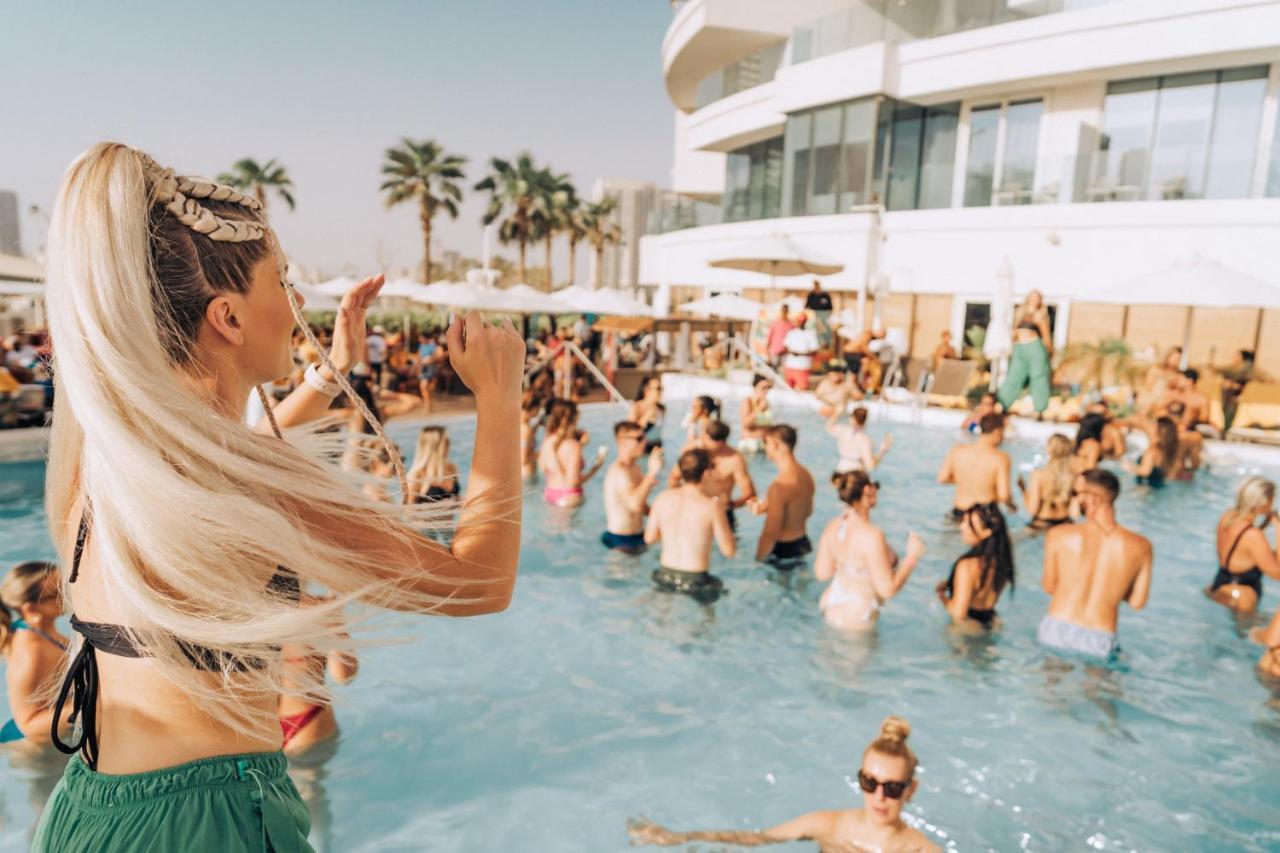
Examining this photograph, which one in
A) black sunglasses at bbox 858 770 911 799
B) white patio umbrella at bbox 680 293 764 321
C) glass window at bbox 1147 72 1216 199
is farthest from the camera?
white patio umbrella at bbox 680 293 764 321

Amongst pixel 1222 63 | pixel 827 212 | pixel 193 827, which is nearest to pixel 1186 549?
pixel 193 827

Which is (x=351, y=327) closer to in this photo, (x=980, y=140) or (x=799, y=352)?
(x=799, y=352)

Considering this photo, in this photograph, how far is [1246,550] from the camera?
596 centimetres

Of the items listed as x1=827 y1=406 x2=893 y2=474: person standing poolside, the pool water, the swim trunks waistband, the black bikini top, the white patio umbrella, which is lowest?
the pool water

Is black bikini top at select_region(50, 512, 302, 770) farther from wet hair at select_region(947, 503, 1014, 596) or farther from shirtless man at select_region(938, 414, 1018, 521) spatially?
shirtless man at select_region(938, 414, 1018, 521)

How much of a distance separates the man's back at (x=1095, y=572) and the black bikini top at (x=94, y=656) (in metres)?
5.15

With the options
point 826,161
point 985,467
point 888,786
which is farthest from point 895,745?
point 826,161

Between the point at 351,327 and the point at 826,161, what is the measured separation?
22894 millimetres

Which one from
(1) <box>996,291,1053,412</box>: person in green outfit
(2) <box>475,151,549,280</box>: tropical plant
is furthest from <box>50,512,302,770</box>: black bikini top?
(2) <box>475,151,549,280</box>: tropical plant

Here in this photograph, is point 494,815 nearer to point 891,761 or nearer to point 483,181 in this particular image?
point 891,761

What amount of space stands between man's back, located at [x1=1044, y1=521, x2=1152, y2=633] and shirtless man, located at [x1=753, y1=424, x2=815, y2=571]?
83.2 inches

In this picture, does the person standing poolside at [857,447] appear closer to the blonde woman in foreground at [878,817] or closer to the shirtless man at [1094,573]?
the shirtless man at [1094,573]

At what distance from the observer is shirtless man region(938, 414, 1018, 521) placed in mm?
8031

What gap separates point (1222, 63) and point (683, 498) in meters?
18.3
